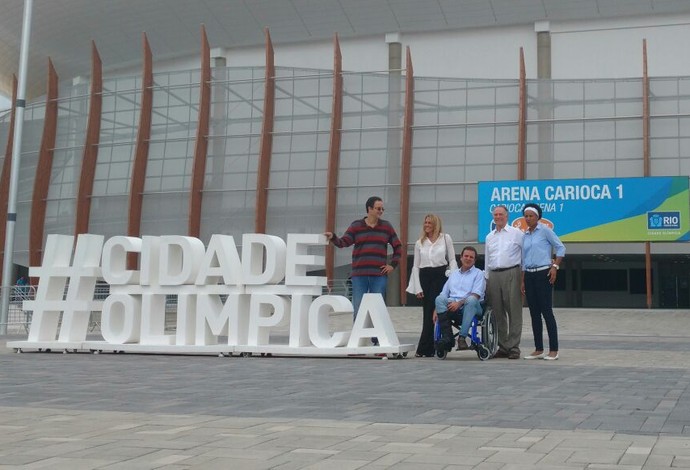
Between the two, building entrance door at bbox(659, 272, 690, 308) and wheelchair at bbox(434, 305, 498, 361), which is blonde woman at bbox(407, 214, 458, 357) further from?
building entrance door at bbox(659, 272, 690, 308)

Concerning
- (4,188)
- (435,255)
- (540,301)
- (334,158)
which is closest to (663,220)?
(334,158)

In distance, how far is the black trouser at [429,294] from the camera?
10352 millimetres

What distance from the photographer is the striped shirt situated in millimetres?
10453

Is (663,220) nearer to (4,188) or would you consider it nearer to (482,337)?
(482,337)

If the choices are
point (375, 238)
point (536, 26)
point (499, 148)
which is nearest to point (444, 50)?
point (536, 26)

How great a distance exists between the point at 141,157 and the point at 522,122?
50.5 feet

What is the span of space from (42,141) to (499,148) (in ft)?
65.4

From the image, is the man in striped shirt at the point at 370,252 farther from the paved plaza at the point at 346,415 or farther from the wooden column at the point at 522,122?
the wooden column at the point at 522,122

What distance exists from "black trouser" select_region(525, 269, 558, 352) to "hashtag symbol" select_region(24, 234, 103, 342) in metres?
5.21

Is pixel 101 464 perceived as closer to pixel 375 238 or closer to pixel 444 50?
pixel 375 238

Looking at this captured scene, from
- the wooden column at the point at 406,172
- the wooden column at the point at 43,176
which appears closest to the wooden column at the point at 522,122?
the wooden column at the point at 406,172

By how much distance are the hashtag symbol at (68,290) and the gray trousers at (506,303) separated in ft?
15.8

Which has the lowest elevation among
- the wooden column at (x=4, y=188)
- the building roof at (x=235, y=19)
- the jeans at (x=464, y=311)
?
the jeans at (x=464, y=311)

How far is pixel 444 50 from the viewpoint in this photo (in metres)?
38.8
